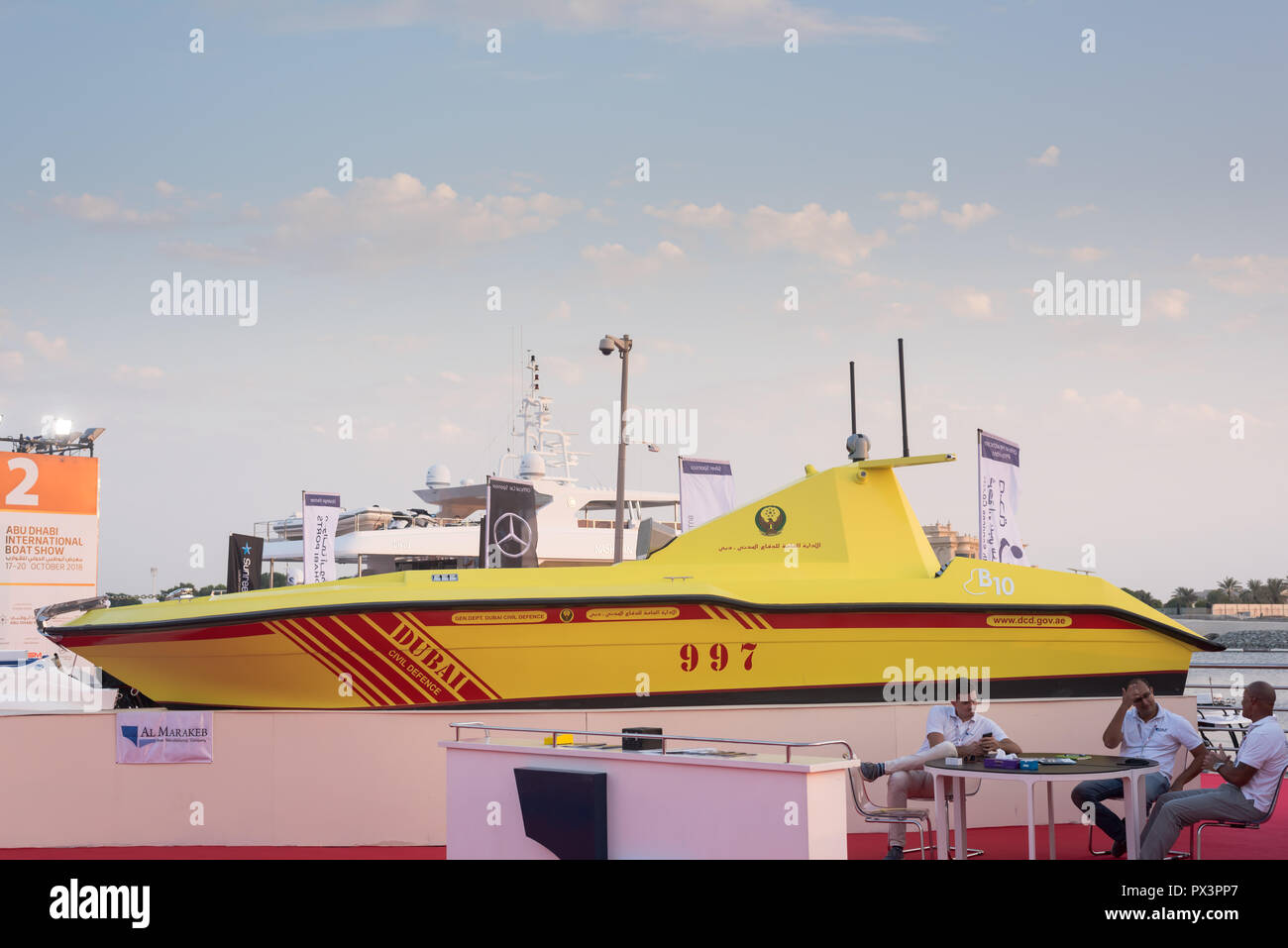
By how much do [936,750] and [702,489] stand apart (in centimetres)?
966

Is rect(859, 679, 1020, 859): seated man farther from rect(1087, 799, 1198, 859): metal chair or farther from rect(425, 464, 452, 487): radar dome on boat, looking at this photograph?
rect(425, 464, 452, 487): radar dome on boat

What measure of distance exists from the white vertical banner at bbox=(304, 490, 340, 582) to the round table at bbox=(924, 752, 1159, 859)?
1585cm

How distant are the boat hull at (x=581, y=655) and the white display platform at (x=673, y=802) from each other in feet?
10.8

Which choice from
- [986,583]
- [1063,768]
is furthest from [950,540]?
[1063,768]

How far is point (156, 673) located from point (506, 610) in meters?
3.23

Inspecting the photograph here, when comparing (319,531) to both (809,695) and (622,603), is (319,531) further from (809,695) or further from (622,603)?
(809,695)

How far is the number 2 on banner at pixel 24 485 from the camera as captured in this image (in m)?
31.6

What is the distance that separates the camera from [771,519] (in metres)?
11.0

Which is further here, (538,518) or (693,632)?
(538,518)

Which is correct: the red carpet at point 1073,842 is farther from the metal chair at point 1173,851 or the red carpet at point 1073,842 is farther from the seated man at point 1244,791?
the seated man at point 1244,791
